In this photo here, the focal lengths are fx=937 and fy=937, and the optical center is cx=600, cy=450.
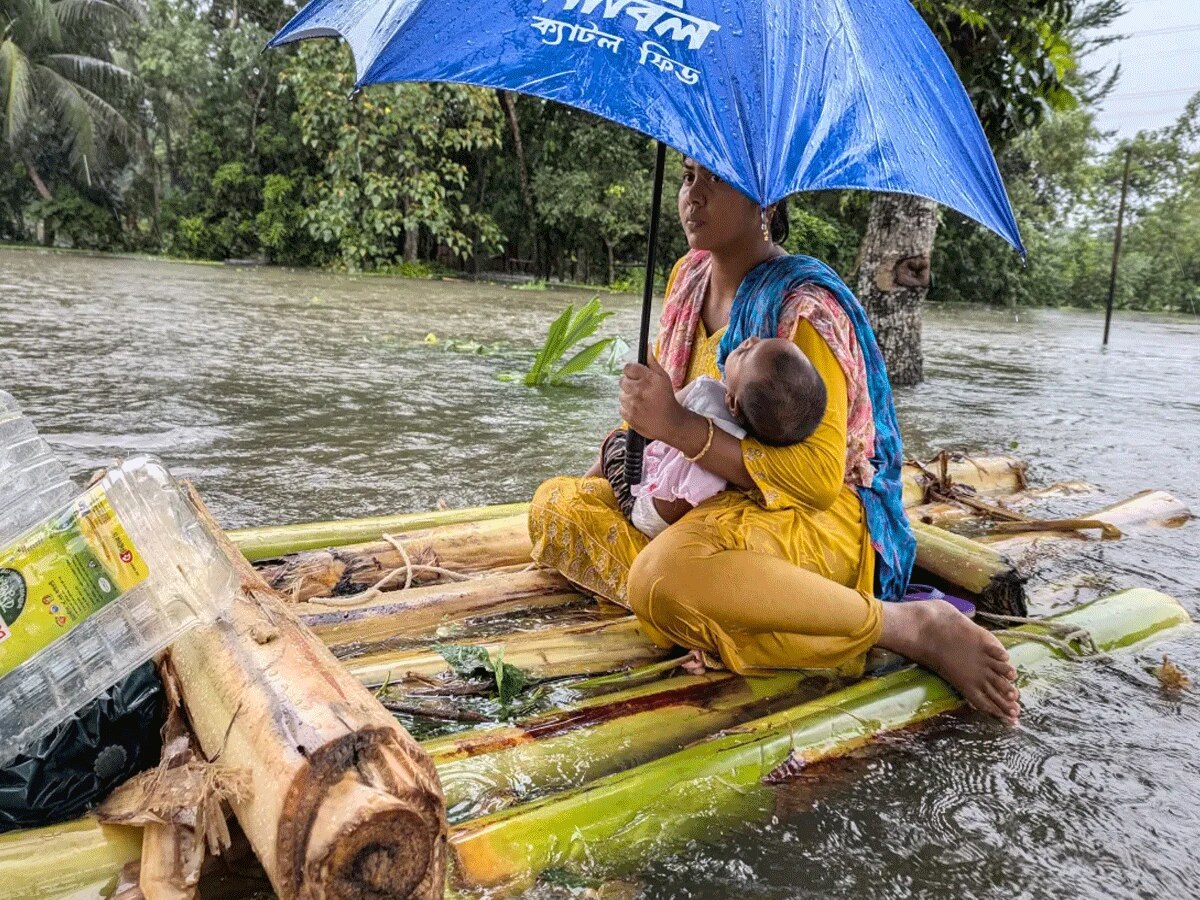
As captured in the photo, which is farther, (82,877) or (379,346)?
(379,346)

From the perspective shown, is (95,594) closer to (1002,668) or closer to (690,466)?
(690,466)

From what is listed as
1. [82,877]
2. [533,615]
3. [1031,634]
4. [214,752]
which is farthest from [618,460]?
[82,877]

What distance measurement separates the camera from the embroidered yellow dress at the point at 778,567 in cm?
205

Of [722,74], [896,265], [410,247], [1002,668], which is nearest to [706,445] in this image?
[722,74]

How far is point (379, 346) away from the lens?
8.48 m

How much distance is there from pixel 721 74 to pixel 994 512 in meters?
2.62

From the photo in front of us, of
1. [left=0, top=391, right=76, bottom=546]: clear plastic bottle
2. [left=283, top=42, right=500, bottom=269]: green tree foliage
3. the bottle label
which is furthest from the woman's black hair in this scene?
[left=283, top=42, right=500, bottom=269]: green tree foliage

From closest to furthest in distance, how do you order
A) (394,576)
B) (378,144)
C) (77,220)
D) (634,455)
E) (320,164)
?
(634,455)
(394,576)
(378,144)
(320,164)
(77,220)

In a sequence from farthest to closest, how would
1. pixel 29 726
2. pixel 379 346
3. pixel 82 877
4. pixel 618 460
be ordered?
pixel 379 346, pixel 618 460, pixel 29 726, pixel 82 877

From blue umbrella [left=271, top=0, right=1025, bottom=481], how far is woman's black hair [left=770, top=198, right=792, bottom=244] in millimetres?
452

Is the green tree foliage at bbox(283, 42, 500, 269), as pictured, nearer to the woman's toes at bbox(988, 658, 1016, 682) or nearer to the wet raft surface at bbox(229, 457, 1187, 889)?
the wet raft surface at bbox(229, 457, 1187, 889)

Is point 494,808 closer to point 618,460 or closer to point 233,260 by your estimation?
point 618,460

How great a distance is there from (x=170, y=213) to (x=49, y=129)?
330 centimetres

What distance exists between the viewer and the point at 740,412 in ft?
6.74
